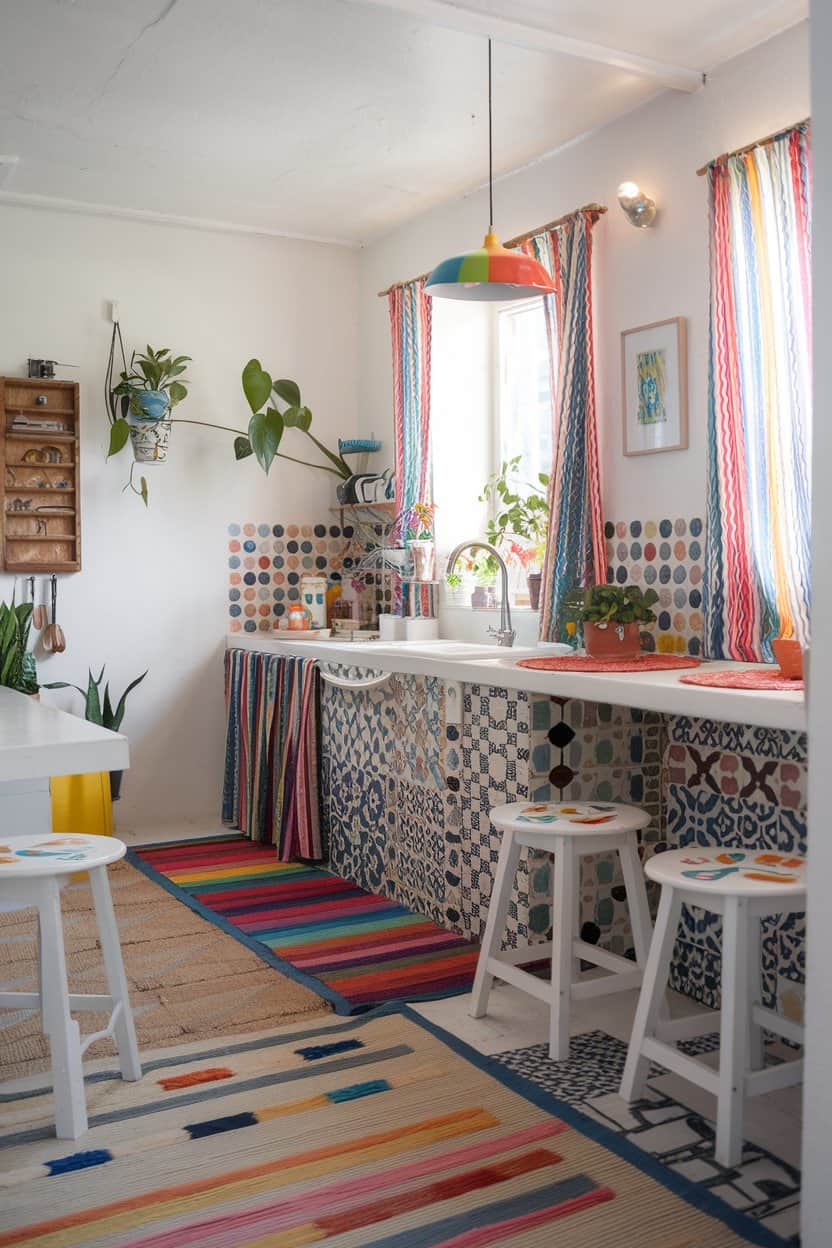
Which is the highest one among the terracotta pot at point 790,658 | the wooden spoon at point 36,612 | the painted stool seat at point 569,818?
the wooden spoon at point 36,612

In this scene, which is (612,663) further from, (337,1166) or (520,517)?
(337,1166)

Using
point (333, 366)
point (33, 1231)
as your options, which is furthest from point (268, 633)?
point (33, 1231)

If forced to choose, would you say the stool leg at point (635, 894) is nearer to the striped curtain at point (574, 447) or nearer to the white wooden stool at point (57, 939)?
the white wooden stool at point (57, 939)

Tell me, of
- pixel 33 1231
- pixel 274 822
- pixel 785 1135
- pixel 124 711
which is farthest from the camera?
pixel 124 711

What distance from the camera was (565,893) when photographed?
2.58m

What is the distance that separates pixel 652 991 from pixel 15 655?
9.56 ft

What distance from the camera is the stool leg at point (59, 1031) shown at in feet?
7.38

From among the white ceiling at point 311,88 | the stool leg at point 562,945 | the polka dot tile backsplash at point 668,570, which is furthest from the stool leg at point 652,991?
the white ceiling at point 311,88

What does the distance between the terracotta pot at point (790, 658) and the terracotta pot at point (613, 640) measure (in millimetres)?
607

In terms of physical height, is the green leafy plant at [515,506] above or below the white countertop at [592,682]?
above

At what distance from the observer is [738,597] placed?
3211 mm

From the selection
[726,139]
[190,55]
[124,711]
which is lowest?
[124,711]

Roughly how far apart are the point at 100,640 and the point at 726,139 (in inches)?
123

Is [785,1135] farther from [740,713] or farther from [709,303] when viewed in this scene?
[709,303]
